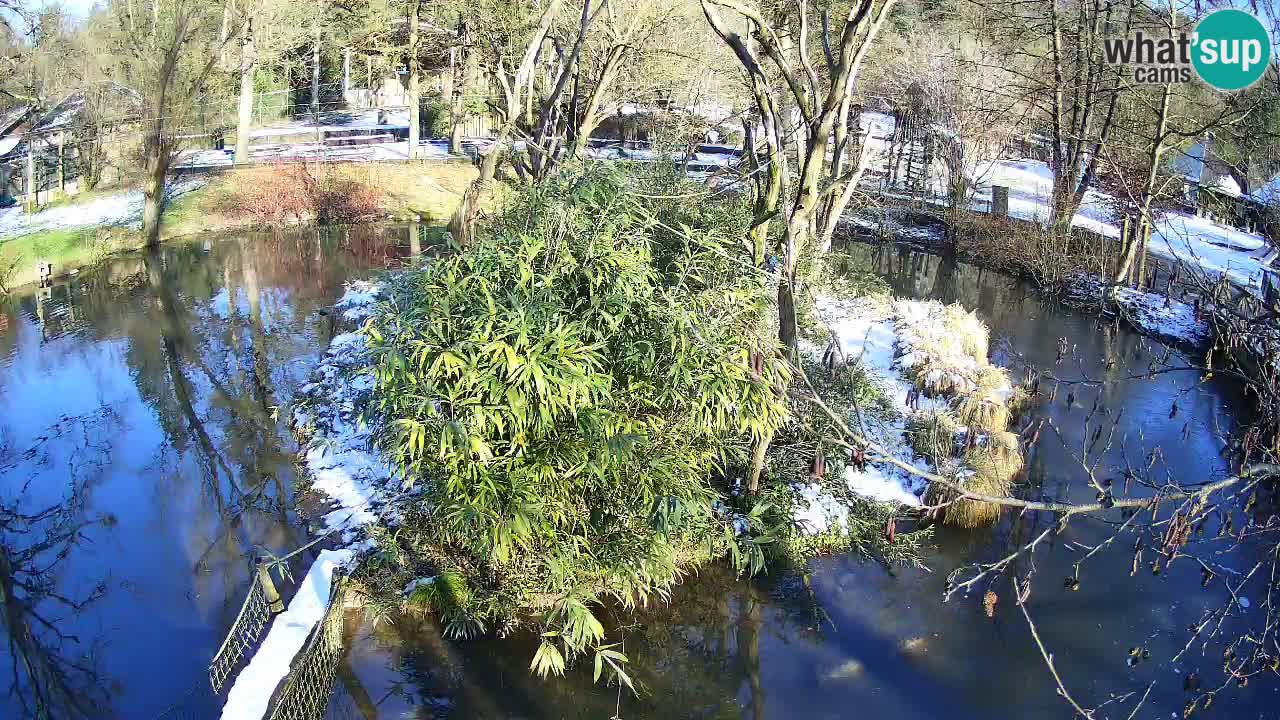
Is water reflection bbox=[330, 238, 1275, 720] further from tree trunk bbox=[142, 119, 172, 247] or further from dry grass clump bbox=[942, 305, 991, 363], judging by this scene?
tree trunk bbox=[142, 119, 172, 247]

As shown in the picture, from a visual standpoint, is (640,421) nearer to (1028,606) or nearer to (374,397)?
(374,397)

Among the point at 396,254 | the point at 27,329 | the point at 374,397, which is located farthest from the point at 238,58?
the point at 374,397

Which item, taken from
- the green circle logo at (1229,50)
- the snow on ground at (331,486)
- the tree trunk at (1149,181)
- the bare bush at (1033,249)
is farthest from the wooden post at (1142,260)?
the snow on ground at (331,486)

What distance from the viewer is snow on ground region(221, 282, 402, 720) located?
629 cm

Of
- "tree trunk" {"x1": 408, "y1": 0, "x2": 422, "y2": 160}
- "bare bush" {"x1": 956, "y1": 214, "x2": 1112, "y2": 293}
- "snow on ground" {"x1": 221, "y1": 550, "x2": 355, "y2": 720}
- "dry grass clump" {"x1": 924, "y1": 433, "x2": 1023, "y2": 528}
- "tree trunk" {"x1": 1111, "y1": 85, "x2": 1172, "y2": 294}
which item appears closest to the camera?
"snow on ground" {"x1": 221, "y1": 550, "x2": 355, "y2": 720}

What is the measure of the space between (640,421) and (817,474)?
192 cm

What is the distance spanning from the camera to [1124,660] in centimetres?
791

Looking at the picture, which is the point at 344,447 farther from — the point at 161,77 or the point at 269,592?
the point at 161,77

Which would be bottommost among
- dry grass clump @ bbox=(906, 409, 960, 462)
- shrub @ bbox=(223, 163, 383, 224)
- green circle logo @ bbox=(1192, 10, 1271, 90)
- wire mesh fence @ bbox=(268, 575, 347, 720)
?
wire mesh fence @ bbox=(268, 575, 347, 720)

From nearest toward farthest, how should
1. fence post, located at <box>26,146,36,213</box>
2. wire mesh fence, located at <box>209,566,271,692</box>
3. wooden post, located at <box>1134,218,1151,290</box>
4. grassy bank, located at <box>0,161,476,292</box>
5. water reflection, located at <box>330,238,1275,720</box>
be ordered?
wire mesh fence, located at <box>209,566,271,692</box> → water reflection, located at <box>330,238,1275,720</box> → wooden post, located at <box>1134,218,1151,290</box> → grassy bank, located at <box>0,161,476,292</box> → fence post, located at <box>26,146,36,213</box>

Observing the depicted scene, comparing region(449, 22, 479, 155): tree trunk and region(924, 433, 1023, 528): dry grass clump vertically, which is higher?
region(449, 22, 479, 155): tree trunk

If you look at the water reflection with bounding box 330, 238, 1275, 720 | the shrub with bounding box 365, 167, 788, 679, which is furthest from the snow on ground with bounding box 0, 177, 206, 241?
the water reflection with bounding box 330, 238, 1275, 720

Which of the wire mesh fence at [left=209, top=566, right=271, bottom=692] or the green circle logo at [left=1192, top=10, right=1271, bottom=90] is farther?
the wire mesh fence at [left=209, top=566, right=271, bottom=692]

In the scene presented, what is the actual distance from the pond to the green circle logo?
194 cm
